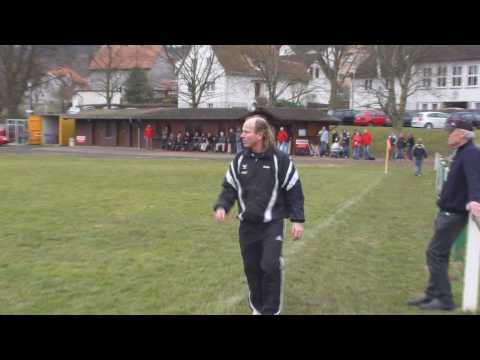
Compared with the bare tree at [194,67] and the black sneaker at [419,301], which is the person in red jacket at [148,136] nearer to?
the bare tree at [194,67]

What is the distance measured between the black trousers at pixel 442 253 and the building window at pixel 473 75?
63.2m

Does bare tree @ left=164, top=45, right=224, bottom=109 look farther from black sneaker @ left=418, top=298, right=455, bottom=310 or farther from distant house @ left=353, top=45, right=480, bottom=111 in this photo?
black sneaker @ left=418, top=298, right=455, bottom=310

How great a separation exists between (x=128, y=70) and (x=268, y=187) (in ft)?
244

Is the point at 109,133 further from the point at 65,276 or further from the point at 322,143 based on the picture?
the point at 65,276

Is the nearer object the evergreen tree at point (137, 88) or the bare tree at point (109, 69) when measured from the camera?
the bare tree at point (109, 69)

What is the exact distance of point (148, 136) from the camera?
40.9 meters

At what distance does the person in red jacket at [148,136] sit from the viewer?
134 feet

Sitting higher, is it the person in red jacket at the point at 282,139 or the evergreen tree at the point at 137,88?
the evergreen tree at the point at 137,88

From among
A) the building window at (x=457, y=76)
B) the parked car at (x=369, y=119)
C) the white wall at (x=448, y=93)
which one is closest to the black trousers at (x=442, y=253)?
the parked car at (x=369, y=119)

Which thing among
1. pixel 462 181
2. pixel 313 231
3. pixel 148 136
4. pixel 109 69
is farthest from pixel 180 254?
pixel 109 69

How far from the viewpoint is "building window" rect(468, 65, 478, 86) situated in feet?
206

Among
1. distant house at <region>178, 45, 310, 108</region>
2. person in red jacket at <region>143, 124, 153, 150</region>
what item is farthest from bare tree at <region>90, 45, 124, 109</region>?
person in red jacket at <region>143, 124, 153, 150</region>

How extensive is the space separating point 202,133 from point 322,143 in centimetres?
969

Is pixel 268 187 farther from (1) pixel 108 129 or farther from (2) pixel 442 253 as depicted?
(1) pixel 108 129
